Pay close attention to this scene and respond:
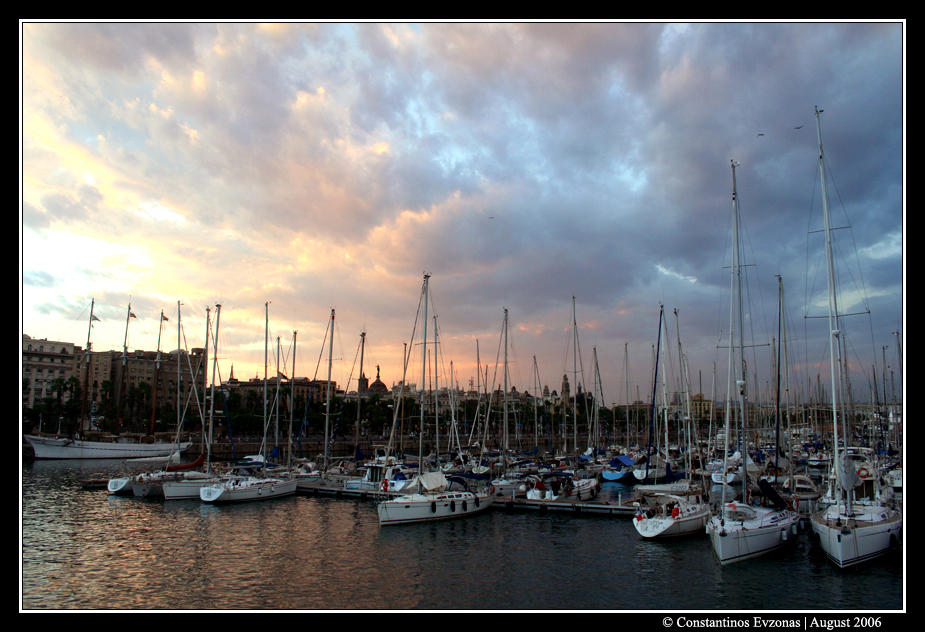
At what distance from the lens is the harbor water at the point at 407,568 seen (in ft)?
77.2

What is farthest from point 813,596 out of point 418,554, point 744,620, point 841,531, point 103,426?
point 103,426

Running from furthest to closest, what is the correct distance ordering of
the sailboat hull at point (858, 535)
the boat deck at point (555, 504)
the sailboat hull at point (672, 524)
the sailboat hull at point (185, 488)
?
the sailboat hull at point (185, 488) → the boat deck at point (555, 504) → the sailboat hull at point (672, 524) → the sailboat hull at point (858, 535)

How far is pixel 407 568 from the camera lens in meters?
28.7

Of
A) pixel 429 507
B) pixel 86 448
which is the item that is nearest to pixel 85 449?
pixel 86 448

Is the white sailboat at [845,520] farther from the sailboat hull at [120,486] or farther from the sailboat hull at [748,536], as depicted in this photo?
the sailboat hull at [120,486]

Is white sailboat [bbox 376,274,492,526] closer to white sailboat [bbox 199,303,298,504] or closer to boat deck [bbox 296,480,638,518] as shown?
boat deck [bbox 296,480,638,518]

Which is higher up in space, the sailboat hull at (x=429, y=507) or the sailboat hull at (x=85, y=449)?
the sailboat hull at (x=429, y=507)

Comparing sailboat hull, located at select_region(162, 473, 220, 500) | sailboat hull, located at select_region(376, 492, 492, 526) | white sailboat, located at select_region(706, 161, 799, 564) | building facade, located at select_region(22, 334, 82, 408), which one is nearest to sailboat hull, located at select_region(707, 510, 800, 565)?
white sailboat, located at select_region(706, 161, 799, 564)

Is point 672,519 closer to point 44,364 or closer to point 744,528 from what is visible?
point 744,528

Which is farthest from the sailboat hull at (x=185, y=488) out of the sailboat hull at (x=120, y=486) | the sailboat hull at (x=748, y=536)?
the sailboat hull at (x=748, y=536)

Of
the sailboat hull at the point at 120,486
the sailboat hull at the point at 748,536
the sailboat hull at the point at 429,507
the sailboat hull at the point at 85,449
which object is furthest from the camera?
the sailboat hull at the point at 85,449

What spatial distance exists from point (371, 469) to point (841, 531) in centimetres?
4114

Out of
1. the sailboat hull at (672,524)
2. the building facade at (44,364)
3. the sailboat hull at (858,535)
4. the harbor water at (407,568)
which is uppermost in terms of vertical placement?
the building facade at (44,364)

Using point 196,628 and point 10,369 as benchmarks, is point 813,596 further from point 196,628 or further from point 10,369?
point 10,369
